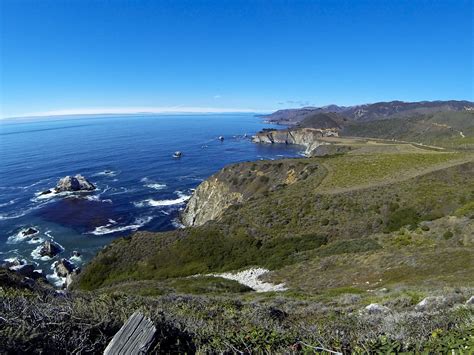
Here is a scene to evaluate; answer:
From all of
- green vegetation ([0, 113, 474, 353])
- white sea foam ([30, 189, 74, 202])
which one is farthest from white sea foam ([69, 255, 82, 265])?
white sea foam ([30, 189, 74, 202])

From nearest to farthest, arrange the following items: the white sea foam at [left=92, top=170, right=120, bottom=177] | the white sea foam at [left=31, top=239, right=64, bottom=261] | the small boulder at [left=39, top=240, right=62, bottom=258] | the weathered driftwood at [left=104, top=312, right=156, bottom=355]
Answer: the weathered driftwood at [left=104, top=312, right=156, bottom=355] < the white sea foam at [left=31, top=239, right=64, bottom=261] < the small boulder at [left=39, top=240, right=62, bottom=258] < the white sea foam at [left=92, top=170, right=120, bottom=177]

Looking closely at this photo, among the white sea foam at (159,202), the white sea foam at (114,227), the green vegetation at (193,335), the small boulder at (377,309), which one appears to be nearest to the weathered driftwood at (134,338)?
the green vegetation at (193,335)

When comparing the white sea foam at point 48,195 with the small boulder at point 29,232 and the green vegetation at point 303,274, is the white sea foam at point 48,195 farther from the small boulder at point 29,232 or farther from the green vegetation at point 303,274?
the green vegetation at point 303,274

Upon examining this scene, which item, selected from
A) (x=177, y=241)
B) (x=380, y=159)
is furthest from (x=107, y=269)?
(x=380, y=159)

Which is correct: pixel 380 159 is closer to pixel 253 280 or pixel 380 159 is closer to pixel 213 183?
pixel 213 183

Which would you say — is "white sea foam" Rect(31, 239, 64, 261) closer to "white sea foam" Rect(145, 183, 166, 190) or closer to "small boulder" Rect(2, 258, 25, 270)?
"small boulder" Rect(2, 258, 25, 270)

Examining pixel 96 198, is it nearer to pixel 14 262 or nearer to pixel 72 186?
pixel 72 186

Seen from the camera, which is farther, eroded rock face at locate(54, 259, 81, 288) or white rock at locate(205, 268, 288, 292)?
eroded rock face at locate(54, 259, 81, 288)

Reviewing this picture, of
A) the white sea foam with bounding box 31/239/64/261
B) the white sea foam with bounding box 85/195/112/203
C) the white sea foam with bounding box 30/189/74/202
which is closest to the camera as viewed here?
the white sea foam with bounding box 31/239/64/261
